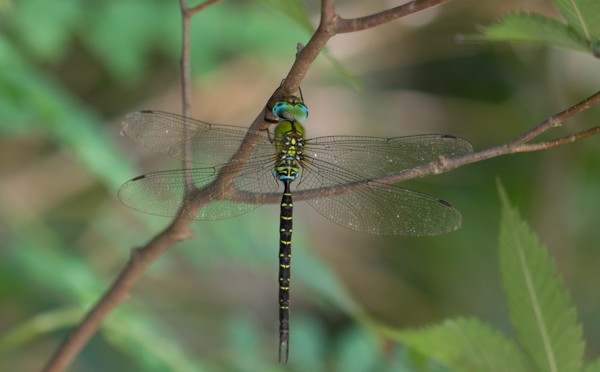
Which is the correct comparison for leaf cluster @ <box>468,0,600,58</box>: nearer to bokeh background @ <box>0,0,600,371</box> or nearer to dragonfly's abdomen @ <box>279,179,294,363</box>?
dragonfly's abdomen @ <box>279,179,294,363</box>

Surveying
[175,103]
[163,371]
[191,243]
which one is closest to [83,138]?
[191,243]

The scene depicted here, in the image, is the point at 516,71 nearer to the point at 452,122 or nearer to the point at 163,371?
the point at 452,122

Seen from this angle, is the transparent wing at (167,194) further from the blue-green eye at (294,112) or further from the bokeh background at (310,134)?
the bokeh background at (310,134)

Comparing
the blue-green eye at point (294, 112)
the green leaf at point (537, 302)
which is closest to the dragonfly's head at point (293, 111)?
the blue-green eye at point (294, 112)

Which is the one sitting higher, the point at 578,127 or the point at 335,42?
the point at 335,42

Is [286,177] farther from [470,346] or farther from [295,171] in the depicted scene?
[470,346]
